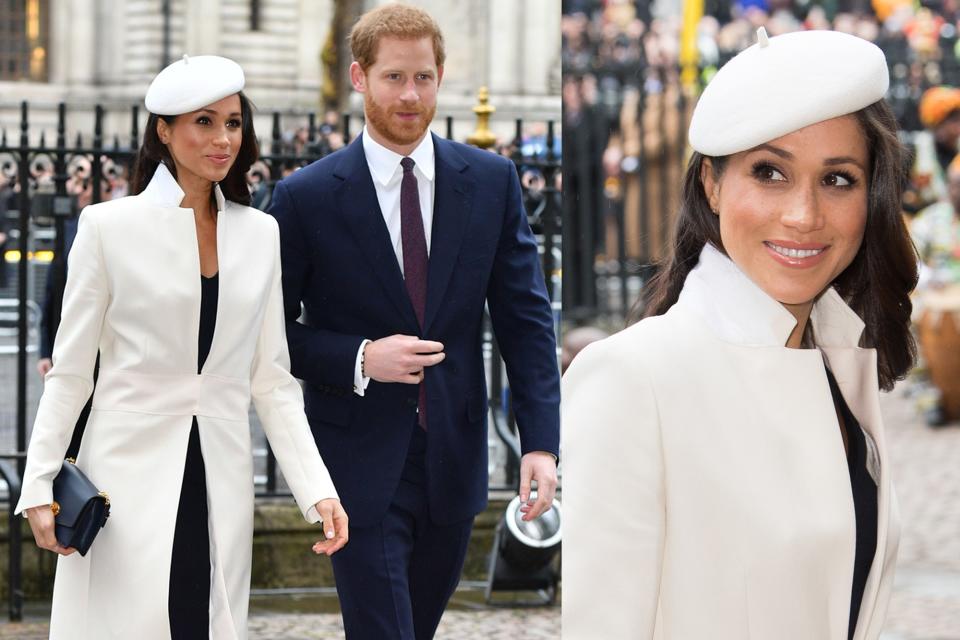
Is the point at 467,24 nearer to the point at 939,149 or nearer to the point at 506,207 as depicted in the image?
the point at 939,149

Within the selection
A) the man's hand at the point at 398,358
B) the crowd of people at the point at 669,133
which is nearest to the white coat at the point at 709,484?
the man's hand at the point at 398,358

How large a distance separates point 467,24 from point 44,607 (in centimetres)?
3351

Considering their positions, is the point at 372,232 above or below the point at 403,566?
above

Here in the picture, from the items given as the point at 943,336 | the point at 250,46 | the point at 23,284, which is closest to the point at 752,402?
the point at 23,284

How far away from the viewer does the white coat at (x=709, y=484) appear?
183 cm

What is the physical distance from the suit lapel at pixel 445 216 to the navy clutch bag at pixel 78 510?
775 millimetres

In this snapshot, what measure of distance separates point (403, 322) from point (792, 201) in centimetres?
158

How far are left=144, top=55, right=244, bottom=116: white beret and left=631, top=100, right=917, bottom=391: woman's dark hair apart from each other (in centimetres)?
151

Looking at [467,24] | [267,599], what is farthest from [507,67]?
[267,599]

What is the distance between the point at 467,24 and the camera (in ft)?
127

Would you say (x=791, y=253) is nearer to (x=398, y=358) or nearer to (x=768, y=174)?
(x=768, y=174)

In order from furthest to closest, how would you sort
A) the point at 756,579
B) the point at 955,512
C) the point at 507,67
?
the point at 507,67
the point at 955,512
the point at 756,579

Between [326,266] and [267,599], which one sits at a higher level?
[326,266]

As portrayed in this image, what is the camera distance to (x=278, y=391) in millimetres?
3453
